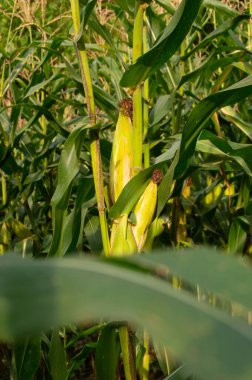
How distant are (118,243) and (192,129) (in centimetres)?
28

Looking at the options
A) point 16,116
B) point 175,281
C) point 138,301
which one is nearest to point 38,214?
point 16,116

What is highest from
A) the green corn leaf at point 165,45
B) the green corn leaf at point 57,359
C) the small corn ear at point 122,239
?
the green corn leaf at point 165,45

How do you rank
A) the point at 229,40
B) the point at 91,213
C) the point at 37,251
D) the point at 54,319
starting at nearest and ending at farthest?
1. the point at 54,319
2. the point at 91,213
3. the point at 37,251
4. the point at 229,40

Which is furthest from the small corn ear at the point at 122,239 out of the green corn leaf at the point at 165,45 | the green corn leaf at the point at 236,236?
the green corn leaf at the point at 236,236

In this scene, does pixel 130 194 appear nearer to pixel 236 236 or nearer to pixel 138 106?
pixel 138 106

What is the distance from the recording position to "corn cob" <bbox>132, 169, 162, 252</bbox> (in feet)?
4.29

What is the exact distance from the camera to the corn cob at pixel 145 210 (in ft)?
4.29

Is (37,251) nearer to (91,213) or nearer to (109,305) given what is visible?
(91,213)

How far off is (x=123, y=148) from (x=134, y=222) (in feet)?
0.49

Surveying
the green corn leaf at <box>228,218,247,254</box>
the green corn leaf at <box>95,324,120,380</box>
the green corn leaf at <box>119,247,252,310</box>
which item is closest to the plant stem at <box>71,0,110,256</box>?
the green corn leaf at <box>95,324,120,380</box>

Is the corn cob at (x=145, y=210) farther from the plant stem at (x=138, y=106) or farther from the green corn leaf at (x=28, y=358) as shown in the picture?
the green corn leaf at (x=28, y=358)

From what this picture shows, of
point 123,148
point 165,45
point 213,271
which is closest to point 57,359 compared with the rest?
point 123,148

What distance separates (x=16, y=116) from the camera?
183 cm

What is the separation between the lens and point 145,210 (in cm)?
131
